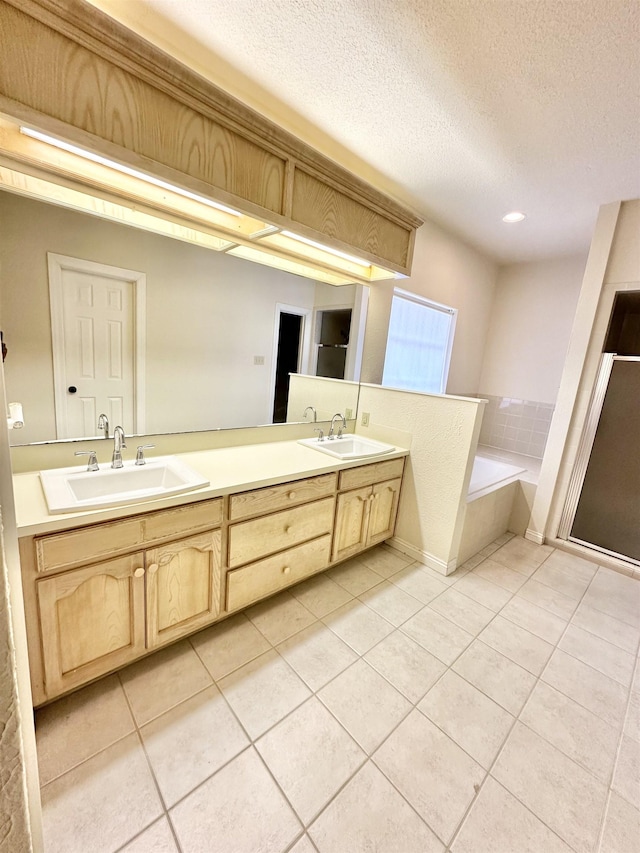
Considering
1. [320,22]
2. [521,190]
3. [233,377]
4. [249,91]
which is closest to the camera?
[320,22]

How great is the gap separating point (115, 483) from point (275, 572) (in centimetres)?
92

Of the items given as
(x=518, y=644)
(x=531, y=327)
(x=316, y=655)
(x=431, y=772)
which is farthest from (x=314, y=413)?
(x=531, y=327)

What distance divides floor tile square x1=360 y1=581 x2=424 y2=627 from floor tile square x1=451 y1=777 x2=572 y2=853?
0.78 meters

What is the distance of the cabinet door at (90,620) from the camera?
121 centimetres

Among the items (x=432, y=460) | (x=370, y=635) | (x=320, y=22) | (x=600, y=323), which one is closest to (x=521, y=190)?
(x=600, y=323)

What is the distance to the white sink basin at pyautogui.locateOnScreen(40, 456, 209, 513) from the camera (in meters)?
1.26

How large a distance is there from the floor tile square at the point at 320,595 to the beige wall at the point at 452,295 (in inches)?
63.4

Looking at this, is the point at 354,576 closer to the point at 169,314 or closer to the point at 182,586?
the point at 182,586

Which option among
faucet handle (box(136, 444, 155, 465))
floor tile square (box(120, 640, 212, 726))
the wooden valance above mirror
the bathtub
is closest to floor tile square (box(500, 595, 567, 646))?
the bathtub

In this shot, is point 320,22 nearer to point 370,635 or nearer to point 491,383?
point 370,635

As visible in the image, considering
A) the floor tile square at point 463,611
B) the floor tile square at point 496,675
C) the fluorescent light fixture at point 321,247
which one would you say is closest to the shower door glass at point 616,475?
Answer: the floor tile square at point 463,611

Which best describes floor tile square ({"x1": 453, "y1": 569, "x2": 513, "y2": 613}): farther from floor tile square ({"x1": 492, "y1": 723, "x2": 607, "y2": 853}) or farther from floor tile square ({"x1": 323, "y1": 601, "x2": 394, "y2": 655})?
floor tile square ({"x1": 492, "y1": 723, "x2": 607, "y2": 853})

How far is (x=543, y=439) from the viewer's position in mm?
3750

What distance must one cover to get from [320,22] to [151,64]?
70 cm
